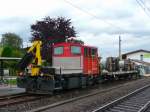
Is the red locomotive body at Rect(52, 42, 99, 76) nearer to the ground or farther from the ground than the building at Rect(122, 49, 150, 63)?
nearer to the ground

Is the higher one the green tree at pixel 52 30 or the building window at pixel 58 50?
the green tree at pixel 52 30

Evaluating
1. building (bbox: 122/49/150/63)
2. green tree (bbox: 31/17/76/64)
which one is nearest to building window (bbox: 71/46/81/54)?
green tree (bbox: 31/17/76/64)

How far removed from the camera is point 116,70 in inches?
1641

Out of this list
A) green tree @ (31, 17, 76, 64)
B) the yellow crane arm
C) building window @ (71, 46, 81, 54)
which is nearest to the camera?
the yellow crane arm

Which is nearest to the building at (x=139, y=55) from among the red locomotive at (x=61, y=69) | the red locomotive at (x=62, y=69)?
the red locomotive at (x=61, y=69)

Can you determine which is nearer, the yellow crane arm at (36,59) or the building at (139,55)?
the yellow crane arm at (36,59)

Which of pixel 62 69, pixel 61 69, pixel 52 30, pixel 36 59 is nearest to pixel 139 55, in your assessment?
pixel 52 30

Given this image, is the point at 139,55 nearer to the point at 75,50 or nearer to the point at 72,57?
the point at 75,50

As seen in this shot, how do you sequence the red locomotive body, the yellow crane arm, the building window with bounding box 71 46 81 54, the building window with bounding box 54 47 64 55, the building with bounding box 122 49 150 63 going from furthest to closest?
the building with bounding box 122 49 150 63, the building window with bounding box 54 47 64 55, the building window with bounding box 71 46 81 54, the red locomotive body, the yellow crane arm

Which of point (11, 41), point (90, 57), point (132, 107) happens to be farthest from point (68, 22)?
point (11, 41)

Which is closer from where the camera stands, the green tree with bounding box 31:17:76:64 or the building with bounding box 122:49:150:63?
the green tree with bounding box 31:17:76:64

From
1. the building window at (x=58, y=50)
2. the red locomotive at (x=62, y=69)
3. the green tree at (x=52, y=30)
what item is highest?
the green tree at (x=52, y=30)

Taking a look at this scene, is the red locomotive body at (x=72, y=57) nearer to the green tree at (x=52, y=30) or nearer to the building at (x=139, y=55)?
the green tree at (x=52, y=30)

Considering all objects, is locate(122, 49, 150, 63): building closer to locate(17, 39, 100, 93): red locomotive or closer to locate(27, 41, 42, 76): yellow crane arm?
locate(17, 39, 100, 93): red locomotive
